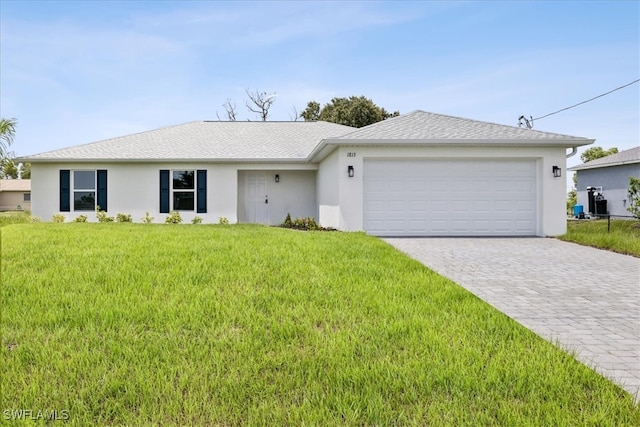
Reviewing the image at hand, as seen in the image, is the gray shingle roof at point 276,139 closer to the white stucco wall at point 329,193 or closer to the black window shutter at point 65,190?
the white stucco wall at point 329,193

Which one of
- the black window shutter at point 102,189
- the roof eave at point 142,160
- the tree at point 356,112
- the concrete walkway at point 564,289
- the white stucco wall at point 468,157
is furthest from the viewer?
the tree at point 356,112

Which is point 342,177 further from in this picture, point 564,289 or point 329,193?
point 564,289

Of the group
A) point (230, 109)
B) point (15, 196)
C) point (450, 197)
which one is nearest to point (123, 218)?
point (450, 197)

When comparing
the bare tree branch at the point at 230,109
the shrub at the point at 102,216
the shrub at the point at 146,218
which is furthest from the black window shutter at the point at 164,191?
the bare tree branch at the point at 230,109

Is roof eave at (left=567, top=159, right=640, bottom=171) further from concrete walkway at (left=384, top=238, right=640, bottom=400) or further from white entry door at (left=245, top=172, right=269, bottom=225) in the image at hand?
white entry door at (left=245, top=172, right=269, bottom=225)

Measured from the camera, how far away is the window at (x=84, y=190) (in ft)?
49.7

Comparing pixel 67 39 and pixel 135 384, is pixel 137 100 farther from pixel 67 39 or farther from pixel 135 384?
pixel 135 384

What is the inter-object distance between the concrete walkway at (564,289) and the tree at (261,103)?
25.5 metres

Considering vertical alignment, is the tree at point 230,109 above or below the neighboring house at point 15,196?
above

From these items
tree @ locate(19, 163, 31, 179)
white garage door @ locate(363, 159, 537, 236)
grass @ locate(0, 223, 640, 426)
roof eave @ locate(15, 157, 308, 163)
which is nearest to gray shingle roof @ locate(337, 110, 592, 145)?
white garage door @ locate(363, 159, 537, 236)

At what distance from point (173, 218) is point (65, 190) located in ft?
14.5

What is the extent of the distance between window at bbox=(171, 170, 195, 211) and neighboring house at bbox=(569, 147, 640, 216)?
20692 mm

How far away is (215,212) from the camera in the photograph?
1509cm

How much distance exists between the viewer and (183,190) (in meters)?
15.2
